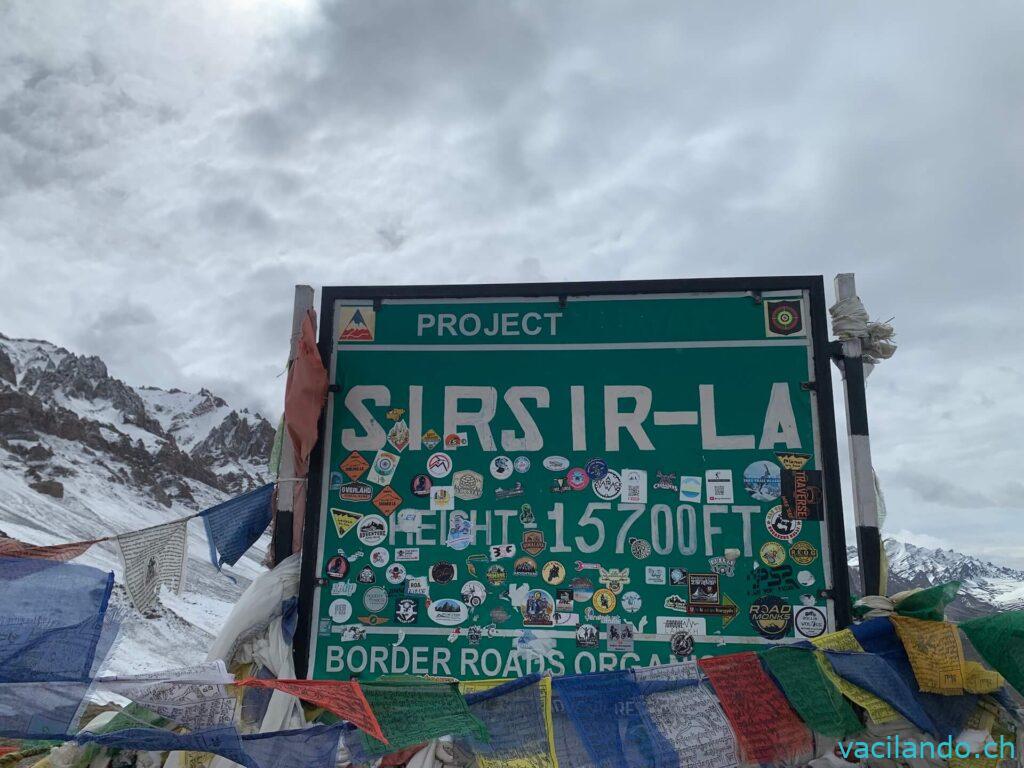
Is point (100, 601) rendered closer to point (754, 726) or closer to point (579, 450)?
point (579, 450)

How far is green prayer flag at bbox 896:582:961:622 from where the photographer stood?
194 inches

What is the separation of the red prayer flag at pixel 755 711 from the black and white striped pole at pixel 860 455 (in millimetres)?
1436

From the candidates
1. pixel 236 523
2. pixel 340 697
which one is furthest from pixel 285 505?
pixel 340 697

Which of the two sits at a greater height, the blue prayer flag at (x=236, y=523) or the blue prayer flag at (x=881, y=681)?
the blue prayer flag at (x=236, y=523)

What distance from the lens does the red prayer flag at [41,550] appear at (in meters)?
4.91

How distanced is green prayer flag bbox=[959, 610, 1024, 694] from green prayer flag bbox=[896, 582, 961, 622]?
0.15 meters

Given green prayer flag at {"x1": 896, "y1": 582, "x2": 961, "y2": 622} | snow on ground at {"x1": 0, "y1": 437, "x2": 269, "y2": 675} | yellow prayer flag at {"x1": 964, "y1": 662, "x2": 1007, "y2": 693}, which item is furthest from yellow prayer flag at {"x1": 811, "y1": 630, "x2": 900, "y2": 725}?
snow on ground at {"x1": 0, "y1": 437, "x2": 269, "y2": 675}

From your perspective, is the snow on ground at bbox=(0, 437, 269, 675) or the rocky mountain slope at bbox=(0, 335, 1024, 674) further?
the rocky mountain slope at bbox=(0, 335, 1024, 674)

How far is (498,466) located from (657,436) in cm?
107

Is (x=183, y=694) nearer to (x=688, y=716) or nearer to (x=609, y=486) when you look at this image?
(x=688, y=716)

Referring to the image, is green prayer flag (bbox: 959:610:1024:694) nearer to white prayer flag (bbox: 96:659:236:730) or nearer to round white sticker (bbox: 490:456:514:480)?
round white sticker (bbox: 490:456:514:480)

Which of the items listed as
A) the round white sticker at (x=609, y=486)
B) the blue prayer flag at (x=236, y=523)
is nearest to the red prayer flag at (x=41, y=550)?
the blue prayer flag at (x=236, y=523)

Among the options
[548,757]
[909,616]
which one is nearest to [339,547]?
[548,757]

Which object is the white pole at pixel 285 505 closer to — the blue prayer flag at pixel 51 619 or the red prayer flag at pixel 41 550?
the red prayer flag at pixel 41 550
